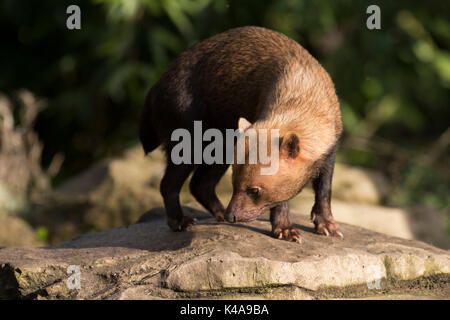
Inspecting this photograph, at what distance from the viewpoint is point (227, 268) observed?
4285 millimetres

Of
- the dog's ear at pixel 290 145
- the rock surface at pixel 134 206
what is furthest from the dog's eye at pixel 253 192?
the rock surface at pixel 134 206

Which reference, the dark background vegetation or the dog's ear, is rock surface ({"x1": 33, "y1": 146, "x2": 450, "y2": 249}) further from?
the dog's ear

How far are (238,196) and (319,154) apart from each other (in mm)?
698

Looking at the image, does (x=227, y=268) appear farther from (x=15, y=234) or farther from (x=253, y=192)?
(x=15, y=234)

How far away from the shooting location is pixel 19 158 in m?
9.37

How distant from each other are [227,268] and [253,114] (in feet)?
5.40

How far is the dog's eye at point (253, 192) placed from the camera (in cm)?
472

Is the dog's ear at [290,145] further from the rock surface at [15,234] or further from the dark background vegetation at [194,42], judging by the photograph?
the dark background vegetation at [194,42]

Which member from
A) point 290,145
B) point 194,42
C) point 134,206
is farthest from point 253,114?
point 194,42

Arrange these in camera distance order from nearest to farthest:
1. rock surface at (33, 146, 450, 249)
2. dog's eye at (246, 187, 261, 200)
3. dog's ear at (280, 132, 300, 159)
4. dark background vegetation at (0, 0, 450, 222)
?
dog's ear at (280, 132, 300, 159), dog's eye at (246, 187, 261, 200), rock surface at (33, 146, 450, 249), dark background vegetation at (0, 0, 450, 222)

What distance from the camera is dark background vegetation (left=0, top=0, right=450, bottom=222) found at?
33.2 ft

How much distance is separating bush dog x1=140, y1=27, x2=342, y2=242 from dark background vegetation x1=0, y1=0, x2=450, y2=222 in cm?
378

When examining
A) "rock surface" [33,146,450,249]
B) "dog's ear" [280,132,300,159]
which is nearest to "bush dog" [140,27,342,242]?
"dog's ear" [280,132,300,159]
